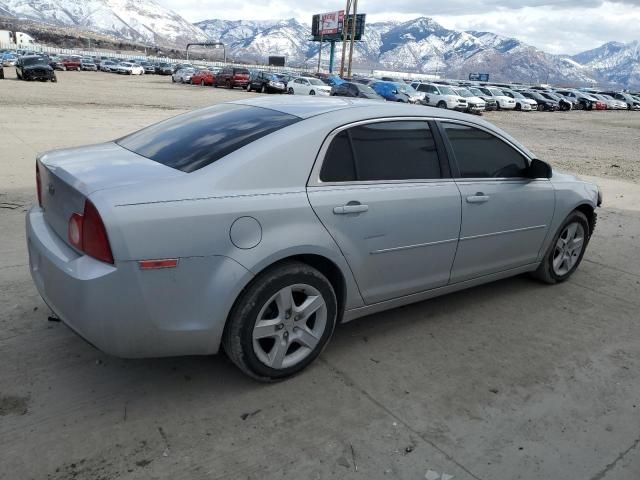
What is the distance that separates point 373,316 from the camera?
4156 mm

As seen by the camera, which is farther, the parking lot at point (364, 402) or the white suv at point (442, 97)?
the white suv at point (442, 97)

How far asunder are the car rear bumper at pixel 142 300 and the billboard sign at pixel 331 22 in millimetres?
98008

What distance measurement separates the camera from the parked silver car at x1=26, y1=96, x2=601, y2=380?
8.55ft

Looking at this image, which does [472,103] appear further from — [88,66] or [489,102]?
[88,66]

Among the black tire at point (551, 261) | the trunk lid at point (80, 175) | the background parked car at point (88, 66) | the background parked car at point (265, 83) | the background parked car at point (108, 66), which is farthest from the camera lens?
the background parked car at point (88, 66)

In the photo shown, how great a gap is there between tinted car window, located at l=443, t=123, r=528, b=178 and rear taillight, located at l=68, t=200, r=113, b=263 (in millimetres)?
2422

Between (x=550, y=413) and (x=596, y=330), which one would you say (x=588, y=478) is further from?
(x=596, y=330)

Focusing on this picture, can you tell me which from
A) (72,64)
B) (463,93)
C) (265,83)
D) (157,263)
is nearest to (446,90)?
(463,93)

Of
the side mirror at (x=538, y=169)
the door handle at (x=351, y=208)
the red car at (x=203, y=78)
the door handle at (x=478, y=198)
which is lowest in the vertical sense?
the red car at (x=203, y=78)

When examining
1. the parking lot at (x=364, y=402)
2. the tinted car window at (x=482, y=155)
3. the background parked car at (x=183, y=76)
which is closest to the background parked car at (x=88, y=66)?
the background parked car at (x=183, y=76)

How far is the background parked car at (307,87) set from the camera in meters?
34.8

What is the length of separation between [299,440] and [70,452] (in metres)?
1.06

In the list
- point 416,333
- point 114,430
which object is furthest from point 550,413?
point 114,430

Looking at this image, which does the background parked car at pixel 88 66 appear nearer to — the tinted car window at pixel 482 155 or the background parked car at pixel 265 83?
the background parked car at pixel 265 83
